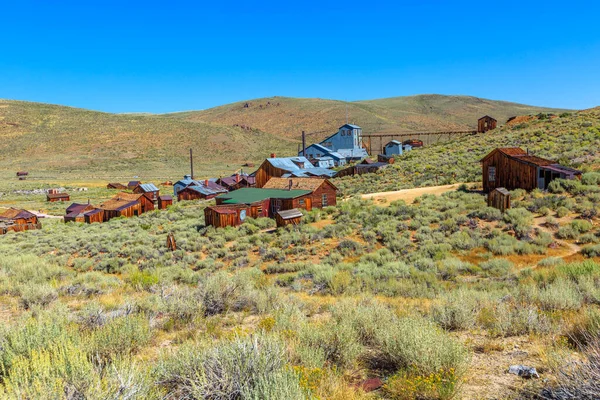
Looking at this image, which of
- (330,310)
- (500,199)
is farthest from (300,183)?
(330,310)

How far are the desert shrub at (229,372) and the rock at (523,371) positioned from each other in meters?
2.83

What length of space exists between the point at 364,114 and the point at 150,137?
7779cm

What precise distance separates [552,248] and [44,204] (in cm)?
5377

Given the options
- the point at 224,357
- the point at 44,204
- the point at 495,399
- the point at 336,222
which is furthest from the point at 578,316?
the point at 44,204

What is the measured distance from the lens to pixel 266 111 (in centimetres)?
16838

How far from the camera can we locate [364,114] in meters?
144

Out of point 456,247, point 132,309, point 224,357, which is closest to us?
point 224,357

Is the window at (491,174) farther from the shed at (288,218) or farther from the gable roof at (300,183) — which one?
the shed at (288,218)

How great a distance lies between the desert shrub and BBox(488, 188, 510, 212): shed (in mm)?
20030

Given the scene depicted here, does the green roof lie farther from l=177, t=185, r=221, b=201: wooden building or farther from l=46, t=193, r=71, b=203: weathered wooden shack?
l=46, t=193, r=71, b=203: weathered wooden shack

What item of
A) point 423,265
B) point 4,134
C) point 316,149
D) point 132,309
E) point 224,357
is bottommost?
point 423,265

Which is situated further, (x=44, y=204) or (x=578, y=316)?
(x=44, y=204)

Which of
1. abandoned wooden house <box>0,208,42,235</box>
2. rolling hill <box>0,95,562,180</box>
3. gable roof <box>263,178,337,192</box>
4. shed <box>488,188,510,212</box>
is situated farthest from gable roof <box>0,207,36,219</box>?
rolling hill <box>0,95,562,180</box>

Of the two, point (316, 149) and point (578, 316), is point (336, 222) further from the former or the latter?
point (316, 149)
